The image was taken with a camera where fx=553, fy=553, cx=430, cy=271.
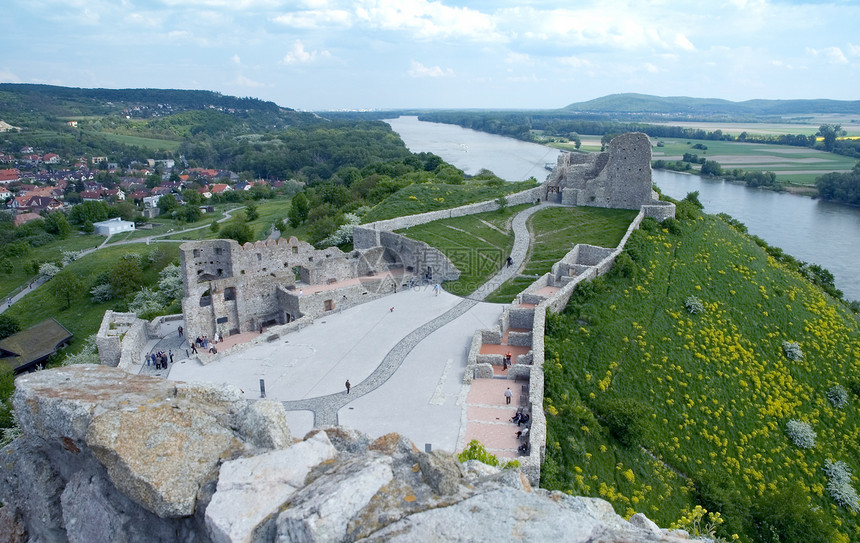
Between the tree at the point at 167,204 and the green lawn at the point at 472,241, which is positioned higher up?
the green lawn at the point at 472,241

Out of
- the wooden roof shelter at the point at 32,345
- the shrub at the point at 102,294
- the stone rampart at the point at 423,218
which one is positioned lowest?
the wooden roof shelter at the point at 32,345

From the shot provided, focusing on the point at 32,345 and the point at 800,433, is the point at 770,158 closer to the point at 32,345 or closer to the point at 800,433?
the point at 800,433

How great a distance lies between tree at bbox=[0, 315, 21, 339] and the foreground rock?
43.4m

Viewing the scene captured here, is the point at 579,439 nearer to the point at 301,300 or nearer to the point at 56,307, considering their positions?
the point at 301,300

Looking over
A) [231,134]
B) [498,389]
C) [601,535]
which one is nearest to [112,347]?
[498,389]

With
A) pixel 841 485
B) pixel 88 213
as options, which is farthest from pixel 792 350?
pixel 88 213

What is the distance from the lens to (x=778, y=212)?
7694cm

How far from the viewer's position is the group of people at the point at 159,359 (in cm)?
2409

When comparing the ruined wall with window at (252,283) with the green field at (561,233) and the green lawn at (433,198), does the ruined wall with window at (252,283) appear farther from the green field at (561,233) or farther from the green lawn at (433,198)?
the green lawn at (433,198)

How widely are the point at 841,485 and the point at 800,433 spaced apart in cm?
222

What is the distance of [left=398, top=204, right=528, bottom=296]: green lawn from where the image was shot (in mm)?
31066

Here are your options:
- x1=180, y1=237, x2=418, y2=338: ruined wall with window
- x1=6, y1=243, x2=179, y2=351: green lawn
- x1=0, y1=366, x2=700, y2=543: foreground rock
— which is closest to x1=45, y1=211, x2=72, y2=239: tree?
x1=6, y1=243, x2=179, y2=351: green lawn

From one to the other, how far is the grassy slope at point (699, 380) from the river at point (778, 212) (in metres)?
23.4

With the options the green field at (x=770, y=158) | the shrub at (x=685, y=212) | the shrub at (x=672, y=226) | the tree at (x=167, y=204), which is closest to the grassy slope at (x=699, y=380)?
the shrub at (x=672, y=226)
